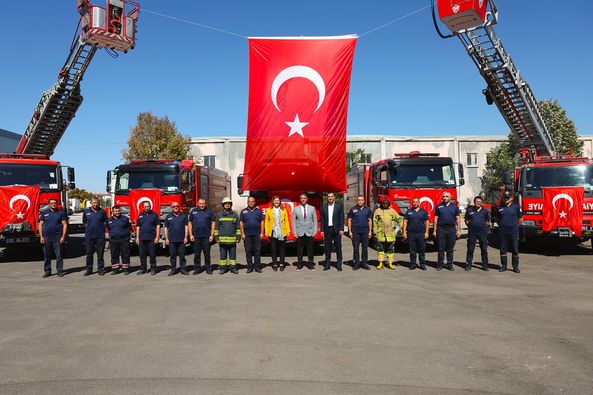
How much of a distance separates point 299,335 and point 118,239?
249 inches

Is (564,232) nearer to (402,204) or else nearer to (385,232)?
(402,204)

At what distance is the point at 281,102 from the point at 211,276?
13.9 ft

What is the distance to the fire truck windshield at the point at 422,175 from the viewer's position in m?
13.4

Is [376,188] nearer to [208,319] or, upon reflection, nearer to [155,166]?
[155,166]

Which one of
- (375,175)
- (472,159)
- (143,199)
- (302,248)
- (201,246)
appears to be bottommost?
(302,248)

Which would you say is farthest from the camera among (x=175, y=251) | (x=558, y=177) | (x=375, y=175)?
(x=375, y=175)

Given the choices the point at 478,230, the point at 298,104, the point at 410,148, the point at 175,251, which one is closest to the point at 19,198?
the point at 175,251

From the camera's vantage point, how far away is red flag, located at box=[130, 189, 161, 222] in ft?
42.3

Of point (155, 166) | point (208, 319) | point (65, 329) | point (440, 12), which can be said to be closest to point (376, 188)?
point (440, 12)

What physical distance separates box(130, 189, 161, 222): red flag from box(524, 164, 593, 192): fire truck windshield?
1064cm

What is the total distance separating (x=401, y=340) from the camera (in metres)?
5.12

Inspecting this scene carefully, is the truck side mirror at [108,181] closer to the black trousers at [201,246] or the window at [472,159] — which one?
the black trousers at [201,246]

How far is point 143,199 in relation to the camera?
1289cm

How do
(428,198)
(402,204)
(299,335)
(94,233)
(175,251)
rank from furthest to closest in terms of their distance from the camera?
(428,198), (402,204), (94,233), (175,251), (299,335)
